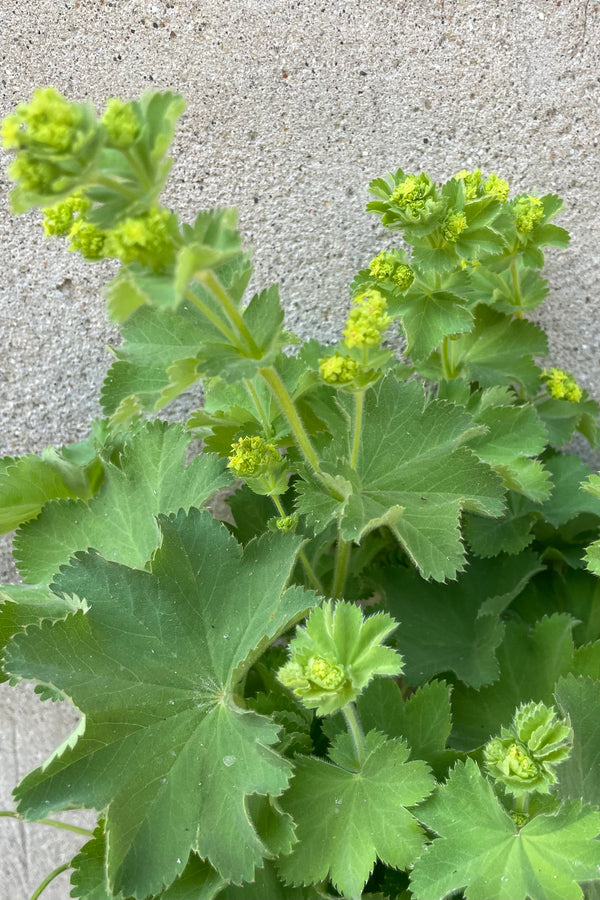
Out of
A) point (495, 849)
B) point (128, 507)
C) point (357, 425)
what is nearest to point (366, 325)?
point (357, 425)

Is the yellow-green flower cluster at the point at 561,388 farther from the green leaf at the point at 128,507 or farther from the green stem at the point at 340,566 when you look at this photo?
the green leaf at the point at 128,507

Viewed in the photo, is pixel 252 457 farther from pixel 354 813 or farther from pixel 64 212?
pixel 354 813

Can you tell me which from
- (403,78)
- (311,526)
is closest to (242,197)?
(403,78)

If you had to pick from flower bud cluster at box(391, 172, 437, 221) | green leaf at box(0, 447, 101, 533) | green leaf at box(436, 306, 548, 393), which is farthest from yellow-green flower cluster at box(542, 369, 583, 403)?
green leaf at box(0, 447, 101, 533)

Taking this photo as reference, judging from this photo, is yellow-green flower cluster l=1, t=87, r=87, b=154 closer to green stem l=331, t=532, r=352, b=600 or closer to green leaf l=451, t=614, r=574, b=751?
green stem l=331, t=532, r=352, b=600

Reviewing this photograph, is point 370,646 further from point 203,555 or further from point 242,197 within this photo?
point 242,197

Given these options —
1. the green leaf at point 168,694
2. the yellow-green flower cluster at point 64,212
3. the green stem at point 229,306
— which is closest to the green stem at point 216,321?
the green stem at point 229,306
